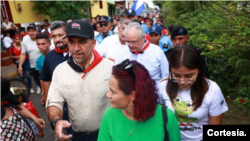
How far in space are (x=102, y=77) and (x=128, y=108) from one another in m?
0.63

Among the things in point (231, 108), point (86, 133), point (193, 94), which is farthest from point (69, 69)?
point (231, 108)

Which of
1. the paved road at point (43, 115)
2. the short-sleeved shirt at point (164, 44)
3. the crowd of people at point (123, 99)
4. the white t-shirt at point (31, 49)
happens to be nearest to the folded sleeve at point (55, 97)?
the crowd of people at point (123, 99)

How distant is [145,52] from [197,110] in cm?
153

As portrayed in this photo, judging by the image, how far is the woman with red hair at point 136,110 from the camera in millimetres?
1390

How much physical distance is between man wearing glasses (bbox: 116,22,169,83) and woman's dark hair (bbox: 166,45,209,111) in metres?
1.19

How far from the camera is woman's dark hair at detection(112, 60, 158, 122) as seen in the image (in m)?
1.38

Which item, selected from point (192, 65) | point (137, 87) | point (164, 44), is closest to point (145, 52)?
point (192, 65)

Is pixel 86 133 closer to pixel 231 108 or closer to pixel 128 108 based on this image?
pixel 128 108

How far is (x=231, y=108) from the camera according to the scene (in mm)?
4473

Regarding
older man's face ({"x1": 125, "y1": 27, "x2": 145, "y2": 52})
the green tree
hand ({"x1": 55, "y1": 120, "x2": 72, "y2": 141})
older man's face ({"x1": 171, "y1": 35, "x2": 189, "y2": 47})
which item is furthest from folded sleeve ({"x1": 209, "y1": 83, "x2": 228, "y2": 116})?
the green tree

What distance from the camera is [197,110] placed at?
1.75 meters

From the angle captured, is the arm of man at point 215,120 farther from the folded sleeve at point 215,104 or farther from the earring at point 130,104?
the earring at point 130,104

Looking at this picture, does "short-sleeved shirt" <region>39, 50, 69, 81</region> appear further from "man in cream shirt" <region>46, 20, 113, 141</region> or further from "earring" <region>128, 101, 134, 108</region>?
"earring" <region>128, 101, 134, 108</region>

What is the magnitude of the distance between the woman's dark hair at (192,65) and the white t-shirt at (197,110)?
39 mm
